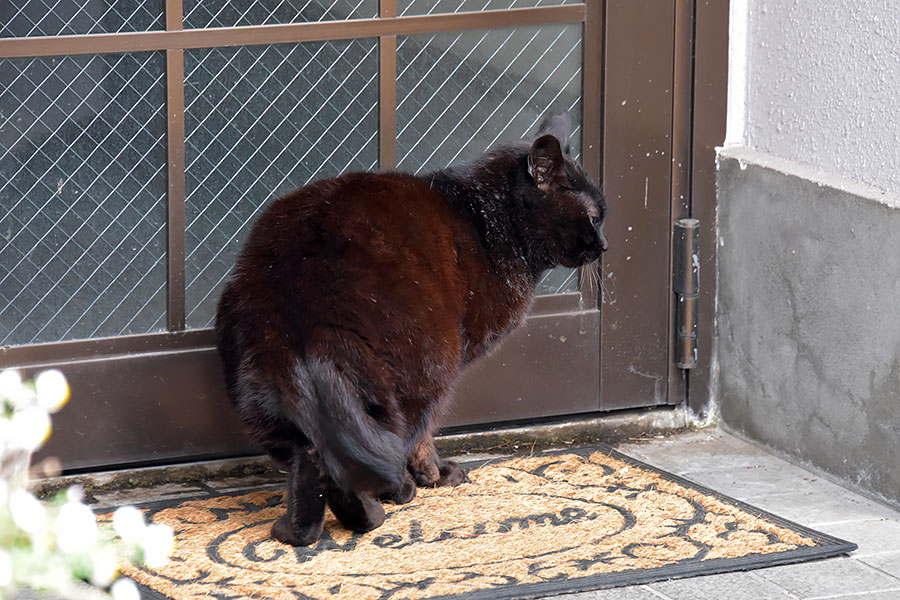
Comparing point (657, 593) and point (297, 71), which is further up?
point (297, 71)

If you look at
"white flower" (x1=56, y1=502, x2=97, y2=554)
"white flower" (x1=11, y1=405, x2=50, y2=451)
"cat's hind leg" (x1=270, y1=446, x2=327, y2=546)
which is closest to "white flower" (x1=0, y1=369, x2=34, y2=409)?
"white flower" (x1=11, y1=405, x2=50, y2=451)

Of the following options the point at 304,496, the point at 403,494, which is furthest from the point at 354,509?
the point at 403,494

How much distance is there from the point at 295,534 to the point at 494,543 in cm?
50

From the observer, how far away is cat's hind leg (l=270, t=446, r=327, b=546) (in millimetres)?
2926

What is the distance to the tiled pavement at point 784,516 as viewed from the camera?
277 centimetres

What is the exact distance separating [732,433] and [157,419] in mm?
1872

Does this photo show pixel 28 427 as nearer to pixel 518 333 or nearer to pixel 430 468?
pixel 430 468

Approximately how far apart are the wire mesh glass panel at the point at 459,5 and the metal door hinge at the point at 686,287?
2.68ft

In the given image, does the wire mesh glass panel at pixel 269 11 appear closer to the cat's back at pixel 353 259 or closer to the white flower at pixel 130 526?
the cat's back at pixel 353 259

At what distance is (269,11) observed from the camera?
135 inches

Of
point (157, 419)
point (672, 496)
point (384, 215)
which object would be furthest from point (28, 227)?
point (672, 496)

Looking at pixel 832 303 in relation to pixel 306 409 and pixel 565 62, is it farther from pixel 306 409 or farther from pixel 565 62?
pixel 306 409

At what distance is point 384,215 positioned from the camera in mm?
2965

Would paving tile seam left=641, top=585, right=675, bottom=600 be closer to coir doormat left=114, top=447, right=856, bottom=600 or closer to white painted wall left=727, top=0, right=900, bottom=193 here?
coir doormat left=114, top=447, right=856, bottom=600
